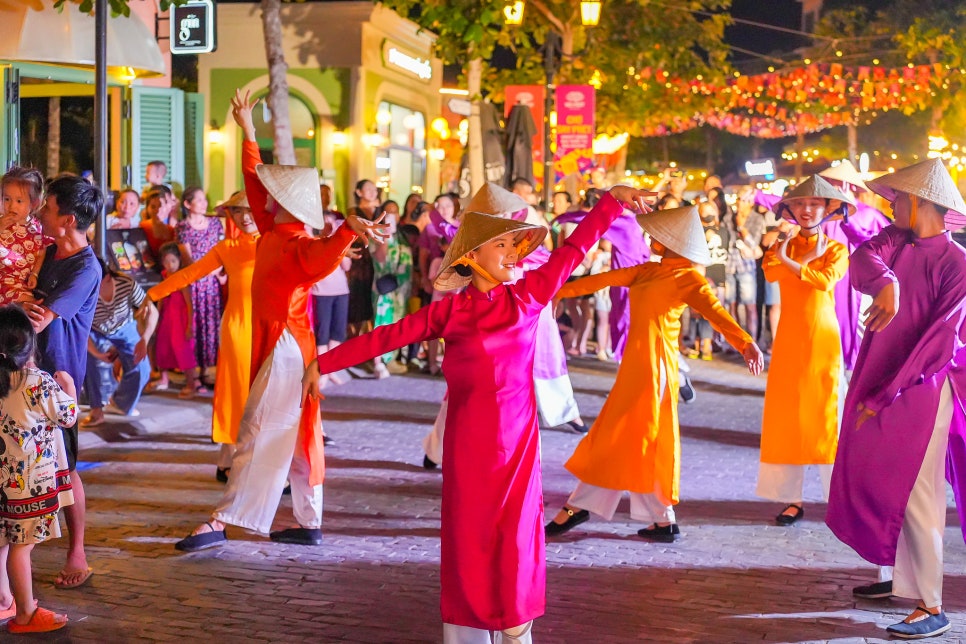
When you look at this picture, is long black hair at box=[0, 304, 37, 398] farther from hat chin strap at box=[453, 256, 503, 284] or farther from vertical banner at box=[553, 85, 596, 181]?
vertical banner at box=[553, 85, 596, 181]

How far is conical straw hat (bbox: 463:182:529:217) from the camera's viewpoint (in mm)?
7762

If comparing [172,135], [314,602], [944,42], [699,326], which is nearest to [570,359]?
[699,326]

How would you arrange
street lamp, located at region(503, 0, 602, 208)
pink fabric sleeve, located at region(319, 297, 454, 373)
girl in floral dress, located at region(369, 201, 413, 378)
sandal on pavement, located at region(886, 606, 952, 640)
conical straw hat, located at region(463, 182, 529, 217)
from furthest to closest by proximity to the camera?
street lamp, located at region(503, 0, 602, 208), girl in floral dress, located at region(369, 201, 413, 378), conical straw hat, located at region(463, 182, 529, 217), sandal on pavement, located at region(886, 606, 952, 640), pink fabric sleeve, located at region(319, 297, 454, 373)

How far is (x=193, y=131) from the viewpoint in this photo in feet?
59.7

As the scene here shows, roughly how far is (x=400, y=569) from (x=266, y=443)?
0.99 m

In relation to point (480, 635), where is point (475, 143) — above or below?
above

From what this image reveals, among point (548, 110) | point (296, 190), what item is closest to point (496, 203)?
point (296, 190)

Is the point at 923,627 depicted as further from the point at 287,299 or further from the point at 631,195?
the point at 287,299

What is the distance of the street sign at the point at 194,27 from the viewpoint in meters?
13.3

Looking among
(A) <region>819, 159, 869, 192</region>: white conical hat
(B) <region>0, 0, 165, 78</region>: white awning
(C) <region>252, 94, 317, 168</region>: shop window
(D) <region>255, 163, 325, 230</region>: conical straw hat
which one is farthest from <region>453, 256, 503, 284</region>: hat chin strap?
(C) <region>252, 94, 317, 168</region>: shop window

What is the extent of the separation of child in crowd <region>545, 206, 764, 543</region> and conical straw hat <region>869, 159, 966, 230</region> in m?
1.21

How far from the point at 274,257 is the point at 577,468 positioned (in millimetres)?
2125

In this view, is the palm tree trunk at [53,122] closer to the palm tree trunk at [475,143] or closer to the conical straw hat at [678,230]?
the palm tree trunk at [475,143]

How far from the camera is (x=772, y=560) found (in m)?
6.55
